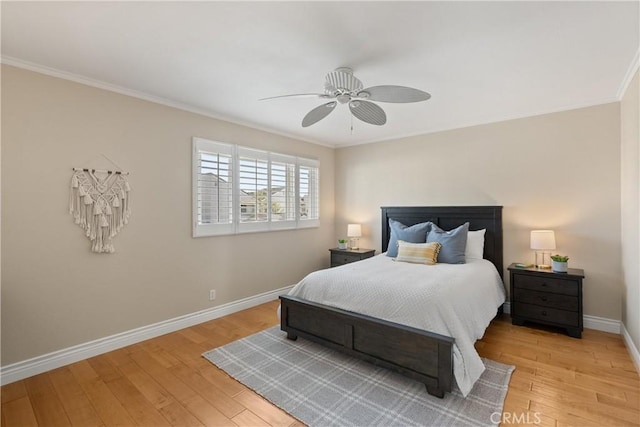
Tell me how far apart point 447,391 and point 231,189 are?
10.4 ft

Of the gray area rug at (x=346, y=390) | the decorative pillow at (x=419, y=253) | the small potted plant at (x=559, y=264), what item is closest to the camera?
the gray area rug at (x=346, y=390)

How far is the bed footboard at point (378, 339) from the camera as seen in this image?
216 centimetres

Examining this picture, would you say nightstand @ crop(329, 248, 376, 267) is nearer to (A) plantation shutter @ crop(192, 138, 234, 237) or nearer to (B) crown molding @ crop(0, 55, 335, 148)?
(A) plantation shutter @ crop(192, 138, 234, 237)

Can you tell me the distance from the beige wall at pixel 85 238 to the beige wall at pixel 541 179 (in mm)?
2743

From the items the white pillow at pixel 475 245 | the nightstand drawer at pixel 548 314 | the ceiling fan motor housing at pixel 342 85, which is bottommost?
the nightstand drawer at pixel 548 314

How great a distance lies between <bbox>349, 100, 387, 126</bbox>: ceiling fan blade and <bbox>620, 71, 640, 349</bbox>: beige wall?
83.1 inches

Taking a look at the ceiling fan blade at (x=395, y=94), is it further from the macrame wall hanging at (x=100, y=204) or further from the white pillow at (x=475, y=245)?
the macrame wall hanging at (x=100, y=204)

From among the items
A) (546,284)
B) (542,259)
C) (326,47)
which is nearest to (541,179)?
(542,259)

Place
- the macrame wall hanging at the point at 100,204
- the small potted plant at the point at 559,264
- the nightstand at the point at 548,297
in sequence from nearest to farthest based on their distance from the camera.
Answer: the macrame wall hanging at the point at 100,204 → the nightstand at the point at 548,297 → the small potted plant at the point at 559,264

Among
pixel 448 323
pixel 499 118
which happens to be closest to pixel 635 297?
pixel 448 323

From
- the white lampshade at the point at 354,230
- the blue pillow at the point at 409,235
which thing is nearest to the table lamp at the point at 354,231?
the white lampshade at the point at 354,230

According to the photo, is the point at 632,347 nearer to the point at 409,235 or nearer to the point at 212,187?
the point at 409,235

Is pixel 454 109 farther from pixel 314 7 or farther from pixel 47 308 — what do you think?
pixel 47 308

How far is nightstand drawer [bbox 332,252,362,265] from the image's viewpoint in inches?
191
